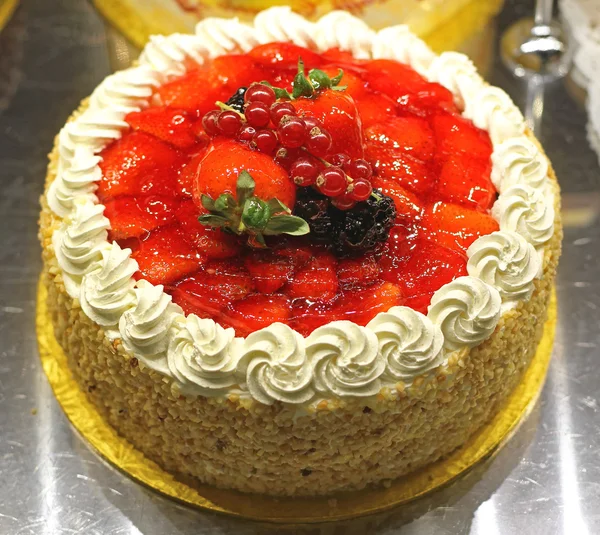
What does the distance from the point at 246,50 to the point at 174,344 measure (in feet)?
4.15

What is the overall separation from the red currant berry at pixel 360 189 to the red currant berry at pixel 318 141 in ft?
0.39

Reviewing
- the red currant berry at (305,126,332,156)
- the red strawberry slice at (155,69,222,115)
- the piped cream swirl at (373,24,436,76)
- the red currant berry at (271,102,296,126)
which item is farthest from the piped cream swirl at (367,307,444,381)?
the piped cream swirl at (373,24,436,76)

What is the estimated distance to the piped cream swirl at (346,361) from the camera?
2.03 meters

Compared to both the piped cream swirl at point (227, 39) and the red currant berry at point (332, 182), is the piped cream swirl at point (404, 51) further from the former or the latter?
the red currant berry at point (332, 182)

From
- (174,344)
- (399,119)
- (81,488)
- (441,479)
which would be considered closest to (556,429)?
(441,479)

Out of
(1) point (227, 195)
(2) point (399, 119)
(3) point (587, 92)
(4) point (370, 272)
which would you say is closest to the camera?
(1) point (227, 195)

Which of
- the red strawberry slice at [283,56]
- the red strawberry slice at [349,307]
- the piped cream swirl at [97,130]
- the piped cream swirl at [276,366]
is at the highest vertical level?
the red strawberry slice at [283,56]

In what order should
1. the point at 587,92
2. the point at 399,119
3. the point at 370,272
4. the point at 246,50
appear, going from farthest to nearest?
1. the point at 587,92
2. the point at 246,50
3. the point at 399,119
4. the point at 370,272

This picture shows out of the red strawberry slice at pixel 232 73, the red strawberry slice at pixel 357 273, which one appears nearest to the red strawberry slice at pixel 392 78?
the red strawberry slice at pixel 232 73

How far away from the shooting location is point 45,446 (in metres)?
2.61

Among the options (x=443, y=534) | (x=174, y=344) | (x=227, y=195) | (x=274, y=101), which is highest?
(x=274, y=101)

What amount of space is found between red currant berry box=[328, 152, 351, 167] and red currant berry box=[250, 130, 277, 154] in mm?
154

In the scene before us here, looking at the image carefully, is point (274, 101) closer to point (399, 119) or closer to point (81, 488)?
point (399, 119)

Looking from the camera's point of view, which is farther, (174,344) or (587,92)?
(587,92)
